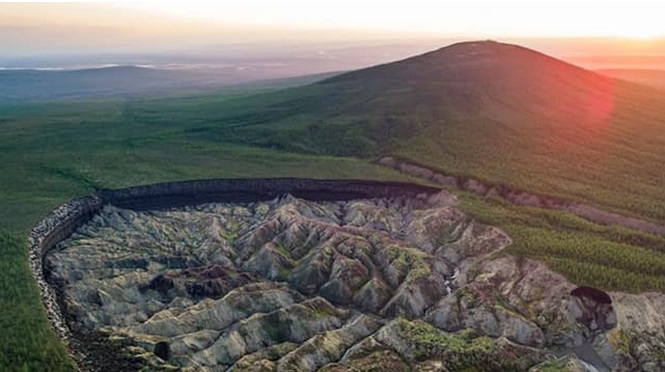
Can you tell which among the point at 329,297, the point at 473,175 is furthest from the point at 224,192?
the point at 329,297

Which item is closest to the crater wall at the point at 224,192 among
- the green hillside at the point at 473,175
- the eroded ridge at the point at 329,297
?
the green hillside at the point at 473,175

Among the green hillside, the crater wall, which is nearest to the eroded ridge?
the green hillside

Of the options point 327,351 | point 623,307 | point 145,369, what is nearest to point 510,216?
point 623,307

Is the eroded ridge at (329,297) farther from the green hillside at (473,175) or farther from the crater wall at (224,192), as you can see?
the crater wall at (224,192)

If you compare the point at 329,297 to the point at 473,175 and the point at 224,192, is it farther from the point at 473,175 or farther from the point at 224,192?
the point at 473,175

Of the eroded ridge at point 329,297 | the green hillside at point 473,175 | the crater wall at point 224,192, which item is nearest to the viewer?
the eroded ridge at point 329,297

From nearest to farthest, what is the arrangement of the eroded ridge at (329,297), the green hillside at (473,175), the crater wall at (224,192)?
the eroded ridge at (329,297) → the green hillside at (473,175) → the crater wall at (224,192)

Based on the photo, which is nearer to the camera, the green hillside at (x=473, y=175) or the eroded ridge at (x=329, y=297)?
the eroded ridge at (x=329, y=297)

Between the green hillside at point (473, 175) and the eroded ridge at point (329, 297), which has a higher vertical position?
the green hillside at point (473, 175)
